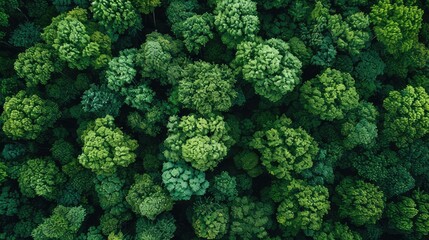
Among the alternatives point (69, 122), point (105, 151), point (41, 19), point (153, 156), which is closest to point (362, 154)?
point (153, 156)

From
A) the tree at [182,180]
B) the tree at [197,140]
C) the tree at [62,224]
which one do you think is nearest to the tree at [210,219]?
the tree at [182,180]

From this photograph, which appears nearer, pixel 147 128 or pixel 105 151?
pixel 105 151

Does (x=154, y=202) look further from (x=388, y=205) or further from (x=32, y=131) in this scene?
(x=388, y=205)

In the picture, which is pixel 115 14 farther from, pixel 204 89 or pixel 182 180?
pixel 182 180

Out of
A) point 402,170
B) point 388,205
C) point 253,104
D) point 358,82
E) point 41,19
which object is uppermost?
point 41,19

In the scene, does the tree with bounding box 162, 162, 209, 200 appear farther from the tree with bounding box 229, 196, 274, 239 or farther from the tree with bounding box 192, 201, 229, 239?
the tree with bounding box 229, 196, 274, 239

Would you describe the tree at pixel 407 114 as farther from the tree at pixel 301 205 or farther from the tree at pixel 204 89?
the tree at pixel 204 89

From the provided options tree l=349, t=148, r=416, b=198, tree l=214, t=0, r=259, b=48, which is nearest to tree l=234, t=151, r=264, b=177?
tree l=349, t=148, r=416, b=198
